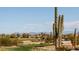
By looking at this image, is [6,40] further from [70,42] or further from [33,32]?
[70,42]

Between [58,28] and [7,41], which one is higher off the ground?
[58,28]

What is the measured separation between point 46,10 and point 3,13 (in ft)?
1.46

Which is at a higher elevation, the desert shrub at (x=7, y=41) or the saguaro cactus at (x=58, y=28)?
the saguaro cactus at (x=58, y=28)

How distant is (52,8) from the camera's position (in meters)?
5.09

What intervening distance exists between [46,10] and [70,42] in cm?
41

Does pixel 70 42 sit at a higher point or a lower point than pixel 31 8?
lower

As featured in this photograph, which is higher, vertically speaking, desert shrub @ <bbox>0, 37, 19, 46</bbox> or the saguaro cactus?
the saguaro cactus

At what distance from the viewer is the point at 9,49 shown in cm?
509

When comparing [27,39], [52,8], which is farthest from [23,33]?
[52,8]
